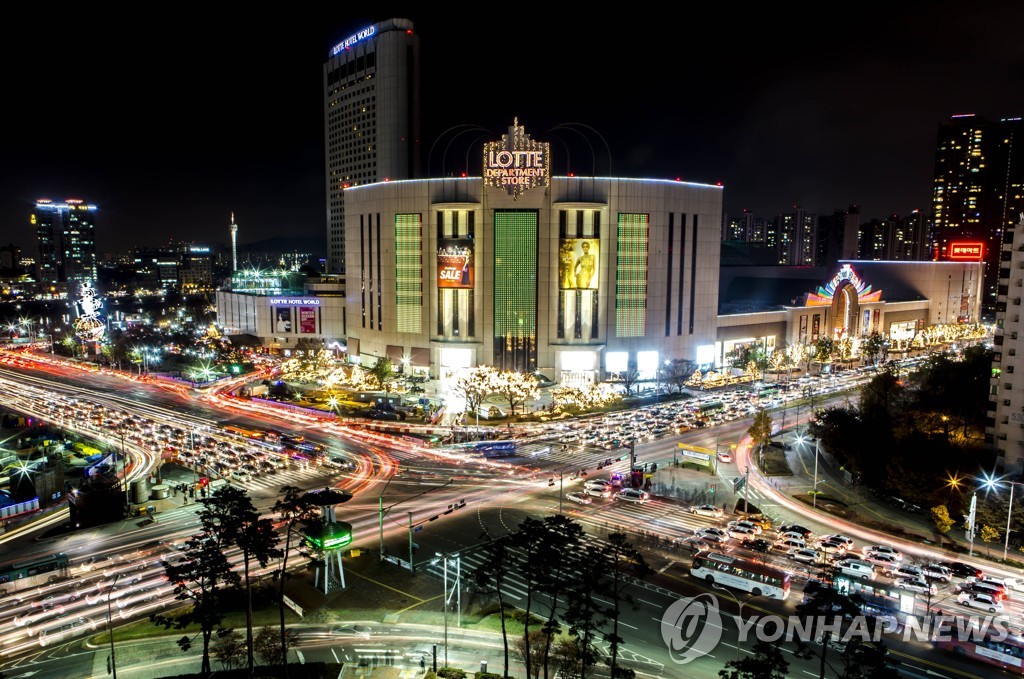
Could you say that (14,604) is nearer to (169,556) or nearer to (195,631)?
(169,556)

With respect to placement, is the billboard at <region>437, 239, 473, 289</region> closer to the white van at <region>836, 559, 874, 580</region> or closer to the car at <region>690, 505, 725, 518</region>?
the car at <region>690, 505, 725, 518</region>

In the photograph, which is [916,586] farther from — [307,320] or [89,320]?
[89,320]

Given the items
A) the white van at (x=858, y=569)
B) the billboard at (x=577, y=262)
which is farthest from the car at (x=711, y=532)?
the billboard at (x=577, y=262)

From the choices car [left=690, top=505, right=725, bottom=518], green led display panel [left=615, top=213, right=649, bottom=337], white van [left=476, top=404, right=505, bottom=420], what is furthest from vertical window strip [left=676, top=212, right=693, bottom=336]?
car [left=690, top=505, right=725, bottom=518]

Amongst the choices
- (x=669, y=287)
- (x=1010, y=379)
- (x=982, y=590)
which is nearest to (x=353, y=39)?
(x=669, y=287)

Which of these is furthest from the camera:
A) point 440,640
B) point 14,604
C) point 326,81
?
point 326,81

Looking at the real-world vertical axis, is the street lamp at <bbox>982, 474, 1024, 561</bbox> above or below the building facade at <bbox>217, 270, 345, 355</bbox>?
below

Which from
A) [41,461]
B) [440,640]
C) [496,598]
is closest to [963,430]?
[496,598]

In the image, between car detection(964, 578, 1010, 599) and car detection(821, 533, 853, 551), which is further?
car detection(821, 533, 853, 551)
